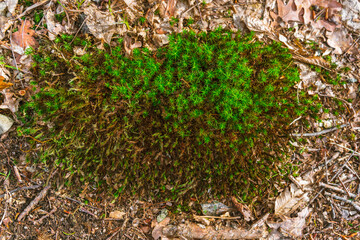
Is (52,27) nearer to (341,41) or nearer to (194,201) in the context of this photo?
(194,201)

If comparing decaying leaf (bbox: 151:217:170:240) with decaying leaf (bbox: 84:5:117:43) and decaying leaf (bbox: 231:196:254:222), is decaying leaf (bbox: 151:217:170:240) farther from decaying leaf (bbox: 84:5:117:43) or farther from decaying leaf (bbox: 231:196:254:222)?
decaying leaf (bbox: 84:5:117:43)

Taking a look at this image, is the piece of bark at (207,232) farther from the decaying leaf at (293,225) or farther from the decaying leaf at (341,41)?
the decaying leaf at (341,41)

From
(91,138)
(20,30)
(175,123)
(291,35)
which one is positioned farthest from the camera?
(291,35)

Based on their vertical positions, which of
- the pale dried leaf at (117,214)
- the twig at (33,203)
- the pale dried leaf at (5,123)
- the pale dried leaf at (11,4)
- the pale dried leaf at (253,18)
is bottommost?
the pale dried leaf at (117,214)

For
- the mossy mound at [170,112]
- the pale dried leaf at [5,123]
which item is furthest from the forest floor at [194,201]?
the mossy mound at [170,112]

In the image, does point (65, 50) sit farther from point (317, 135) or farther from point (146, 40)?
point (317, 135)

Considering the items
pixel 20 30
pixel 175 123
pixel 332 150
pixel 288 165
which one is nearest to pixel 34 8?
pixel 20 30
